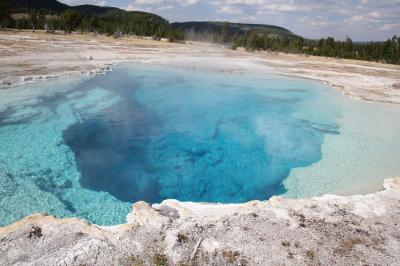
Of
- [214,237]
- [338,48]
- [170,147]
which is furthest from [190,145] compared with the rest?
[338,48]

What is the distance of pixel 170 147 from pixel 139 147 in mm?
1472

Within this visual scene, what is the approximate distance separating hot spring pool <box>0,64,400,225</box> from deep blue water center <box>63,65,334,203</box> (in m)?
0.06

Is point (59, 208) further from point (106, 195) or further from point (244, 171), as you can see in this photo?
point (244, 171)

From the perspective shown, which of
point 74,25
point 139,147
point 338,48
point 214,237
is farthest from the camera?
point 74,25

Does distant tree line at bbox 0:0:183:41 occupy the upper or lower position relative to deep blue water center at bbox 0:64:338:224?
upper

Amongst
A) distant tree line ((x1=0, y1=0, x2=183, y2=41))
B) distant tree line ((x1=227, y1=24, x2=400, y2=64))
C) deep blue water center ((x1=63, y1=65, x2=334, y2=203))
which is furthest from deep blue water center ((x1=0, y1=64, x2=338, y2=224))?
distant tree line ((x1=0, y1=0, x2=183, y2=41))

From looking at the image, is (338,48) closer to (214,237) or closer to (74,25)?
(74,25)

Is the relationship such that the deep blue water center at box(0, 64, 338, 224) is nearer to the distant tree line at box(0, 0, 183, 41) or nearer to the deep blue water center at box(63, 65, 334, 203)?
the deep blue water center at box(63, 65, 334, 203)

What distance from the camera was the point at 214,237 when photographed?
8031 millimetres

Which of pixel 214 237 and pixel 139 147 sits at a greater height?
pixel 214 237

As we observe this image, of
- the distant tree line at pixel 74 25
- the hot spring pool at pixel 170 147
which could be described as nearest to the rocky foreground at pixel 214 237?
the hot spring pool at pixel 170 147

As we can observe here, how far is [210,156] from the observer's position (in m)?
15.7

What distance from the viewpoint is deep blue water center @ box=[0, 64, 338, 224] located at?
11383 millimetres

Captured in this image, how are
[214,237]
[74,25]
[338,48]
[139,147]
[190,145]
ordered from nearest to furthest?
[214,237] → [139,147] → [190,145] → [338,48] → [74,25]
